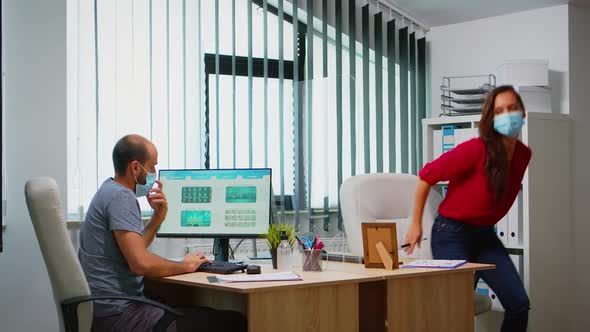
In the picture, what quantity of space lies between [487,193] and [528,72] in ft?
5.64

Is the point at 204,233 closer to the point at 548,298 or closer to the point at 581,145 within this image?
the point at 548,298

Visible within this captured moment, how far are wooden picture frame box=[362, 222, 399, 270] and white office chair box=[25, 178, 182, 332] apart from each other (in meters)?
0.97

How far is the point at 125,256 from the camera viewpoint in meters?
2.49

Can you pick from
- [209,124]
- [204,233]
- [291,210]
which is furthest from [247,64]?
[204,233]

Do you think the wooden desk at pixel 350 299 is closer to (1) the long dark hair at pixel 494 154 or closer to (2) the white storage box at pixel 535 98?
(1) the long dark hair at pixel 494 154

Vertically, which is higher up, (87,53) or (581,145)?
(87,53)

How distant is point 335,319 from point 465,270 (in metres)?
0.67

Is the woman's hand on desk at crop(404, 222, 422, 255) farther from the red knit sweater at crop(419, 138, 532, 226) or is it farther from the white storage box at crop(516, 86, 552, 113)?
the white storage box at crop(516, 86, 552, 113)

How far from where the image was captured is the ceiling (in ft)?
15.5

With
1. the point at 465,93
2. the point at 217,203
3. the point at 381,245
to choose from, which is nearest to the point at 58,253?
the point at 217,203

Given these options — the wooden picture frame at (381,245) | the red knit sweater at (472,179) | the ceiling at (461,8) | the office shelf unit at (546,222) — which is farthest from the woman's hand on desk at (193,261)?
the ceiling at (461,8)

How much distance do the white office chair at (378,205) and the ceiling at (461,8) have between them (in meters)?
1.58

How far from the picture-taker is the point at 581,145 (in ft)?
15.5

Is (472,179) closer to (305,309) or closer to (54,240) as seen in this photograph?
(305,309)
